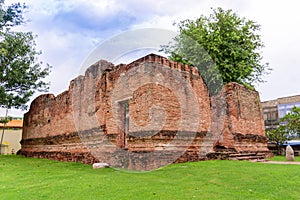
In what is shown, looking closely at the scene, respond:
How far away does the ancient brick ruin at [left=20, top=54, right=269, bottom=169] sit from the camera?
360 inches

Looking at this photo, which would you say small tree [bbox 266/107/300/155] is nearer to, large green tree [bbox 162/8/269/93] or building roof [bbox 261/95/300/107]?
large green tree [bbox 162/8/269/93]

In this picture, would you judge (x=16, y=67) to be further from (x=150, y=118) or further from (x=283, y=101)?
(x=283, y=101)

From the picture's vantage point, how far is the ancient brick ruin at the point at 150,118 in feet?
30.0

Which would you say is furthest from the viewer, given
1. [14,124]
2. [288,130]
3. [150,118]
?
[14,124]

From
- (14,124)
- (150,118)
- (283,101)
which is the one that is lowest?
(150,118)

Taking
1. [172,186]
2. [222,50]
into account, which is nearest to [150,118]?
[172,186]

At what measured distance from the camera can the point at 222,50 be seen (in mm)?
18266

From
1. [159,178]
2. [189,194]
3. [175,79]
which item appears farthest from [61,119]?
[189,194]

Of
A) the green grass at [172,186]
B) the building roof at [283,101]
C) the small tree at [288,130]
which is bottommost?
the green grass at [172,186]

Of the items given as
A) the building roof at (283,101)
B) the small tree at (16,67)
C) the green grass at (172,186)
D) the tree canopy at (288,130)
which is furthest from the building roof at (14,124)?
the building roof at (283,101)

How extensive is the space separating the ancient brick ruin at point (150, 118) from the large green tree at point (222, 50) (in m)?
3.63

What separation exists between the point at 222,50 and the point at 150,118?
11.3 metres

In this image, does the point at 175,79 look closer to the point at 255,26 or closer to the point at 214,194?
the point at 214,194

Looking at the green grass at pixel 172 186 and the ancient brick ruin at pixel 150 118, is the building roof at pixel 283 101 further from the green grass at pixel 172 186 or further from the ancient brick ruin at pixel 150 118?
the green grass at pixel 172 186
